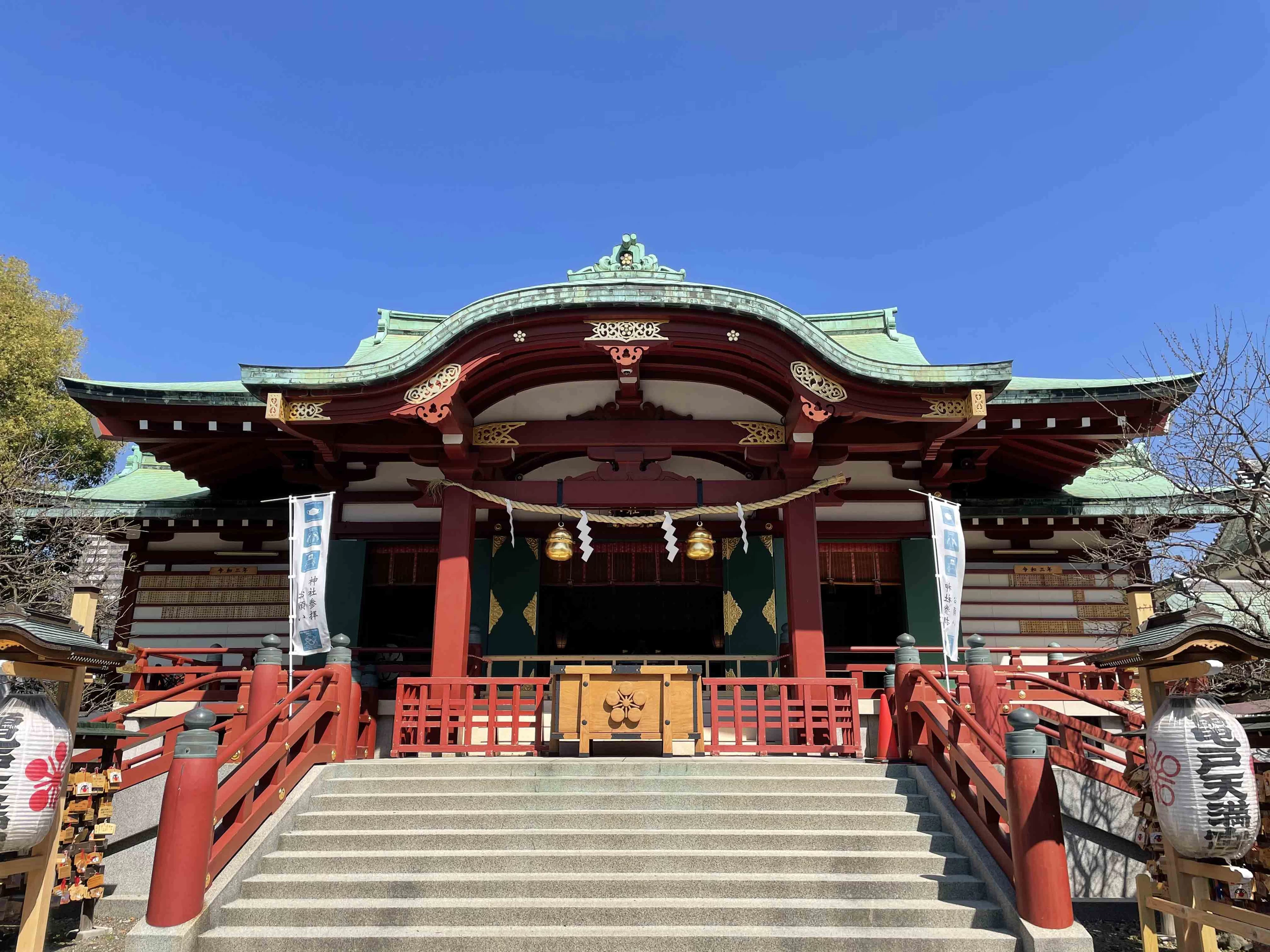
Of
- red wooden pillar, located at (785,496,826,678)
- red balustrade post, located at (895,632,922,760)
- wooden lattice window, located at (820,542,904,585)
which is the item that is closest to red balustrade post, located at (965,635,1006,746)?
red balustrade post, located at (895,632,922,760)

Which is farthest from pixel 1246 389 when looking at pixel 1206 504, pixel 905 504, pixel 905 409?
pixel 905 504

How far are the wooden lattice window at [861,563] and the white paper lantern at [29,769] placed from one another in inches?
411

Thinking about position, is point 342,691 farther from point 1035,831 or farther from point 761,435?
point 1035,831

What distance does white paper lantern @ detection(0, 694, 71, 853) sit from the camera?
5.65 m

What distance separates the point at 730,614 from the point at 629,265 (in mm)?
5705

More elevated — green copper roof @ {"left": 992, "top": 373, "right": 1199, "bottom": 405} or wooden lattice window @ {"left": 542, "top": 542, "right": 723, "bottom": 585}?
green copper roof @ {"left": 992, "top": 373, "right": 1199, "bottom": 405}

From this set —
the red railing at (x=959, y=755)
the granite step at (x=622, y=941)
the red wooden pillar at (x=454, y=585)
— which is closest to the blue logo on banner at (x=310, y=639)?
the red wooden pillar at (x=454, y=585)

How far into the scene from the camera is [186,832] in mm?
6004

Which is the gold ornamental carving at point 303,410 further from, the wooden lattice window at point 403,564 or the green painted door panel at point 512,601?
the green painted door panel at point 512,601

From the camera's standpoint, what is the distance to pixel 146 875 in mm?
7668

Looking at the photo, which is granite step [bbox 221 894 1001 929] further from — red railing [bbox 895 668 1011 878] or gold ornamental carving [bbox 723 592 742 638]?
gold ornamental carving [bbox 723 592 742 638]

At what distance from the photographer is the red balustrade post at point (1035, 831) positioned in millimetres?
5766

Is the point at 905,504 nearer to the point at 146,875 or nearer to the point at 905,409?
the point at 905,409

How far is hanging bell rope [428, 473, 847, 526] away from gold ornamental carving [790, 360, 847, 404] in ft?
3.87
